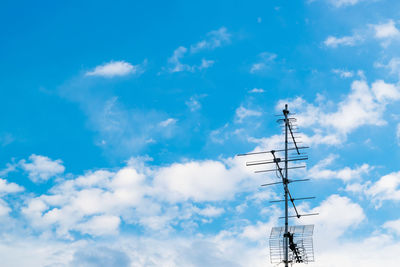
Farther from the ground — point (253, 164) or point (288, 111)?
point (288, 111)

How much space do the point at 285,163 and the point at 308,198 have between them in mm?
2392

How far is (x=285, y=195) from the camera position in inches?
1014

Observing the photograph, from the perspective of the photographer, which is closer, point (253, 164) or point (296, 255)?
point (296, 255)

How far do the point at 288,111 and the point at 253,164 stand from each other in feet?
13.3

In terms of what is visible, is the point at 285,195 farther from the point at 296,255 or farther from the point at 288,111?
the point at 288,111

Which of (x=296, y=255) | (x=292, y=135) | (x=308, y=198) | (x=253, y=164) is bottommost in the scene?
(x=296, y=255)

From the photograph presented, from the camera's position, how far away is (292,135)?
27.2 m

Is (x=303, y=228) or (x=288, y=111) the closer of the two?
(x=303, y=228)

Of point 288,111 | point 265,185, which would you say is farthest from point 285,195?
point 288,111

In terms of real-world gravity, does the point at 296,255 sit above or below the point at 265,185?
below

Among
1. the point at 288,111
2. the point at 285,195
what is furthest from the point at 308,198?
the point at 288,111

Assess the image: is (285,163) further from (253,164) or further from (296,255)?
(296,255)

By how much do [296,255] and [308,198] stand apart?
349 cm

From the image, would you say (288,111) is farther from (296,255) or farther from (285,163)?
(296,255)
